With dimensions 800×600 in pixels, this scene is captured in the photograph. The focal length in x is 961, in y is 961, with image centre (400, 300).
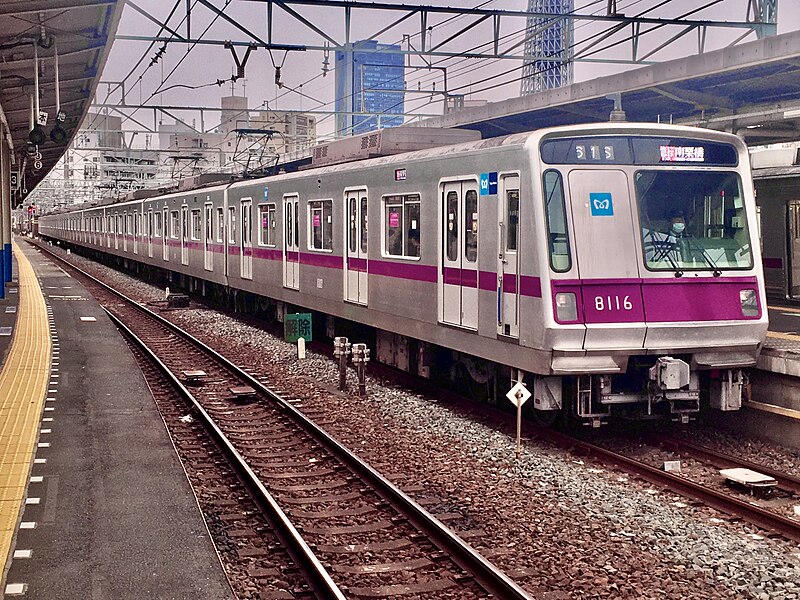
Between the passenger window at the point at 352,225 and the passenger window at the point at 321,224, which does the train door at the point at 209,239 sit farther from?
the passenger window at the point at 352,225

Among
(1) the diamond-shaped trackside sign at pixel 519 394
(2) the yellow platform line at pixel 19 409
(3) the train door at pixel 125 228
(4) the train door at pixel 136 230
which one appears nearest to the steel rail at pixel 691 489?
(1) the diamond-shaped trackside sign at pixel 519 394

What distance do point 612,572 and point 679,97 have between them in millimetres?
7186

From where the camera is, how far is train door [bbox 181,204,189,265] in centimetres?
2650

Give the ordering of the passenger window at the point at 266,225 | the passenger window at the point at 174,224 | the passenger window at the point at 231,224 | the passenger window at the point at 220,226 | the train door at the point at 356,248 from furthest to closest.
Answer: the passenger window at the point at 174,224, the passenger window at the point at 220,226, the passenger window at the point at 231,224, the passenger window at the point at 266,225, the train door at the point at 356,248

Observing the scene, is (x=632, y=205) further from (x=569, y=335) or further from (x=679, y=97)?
(x=679, y=97)

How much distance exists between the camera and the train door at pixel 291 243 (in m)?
16.4

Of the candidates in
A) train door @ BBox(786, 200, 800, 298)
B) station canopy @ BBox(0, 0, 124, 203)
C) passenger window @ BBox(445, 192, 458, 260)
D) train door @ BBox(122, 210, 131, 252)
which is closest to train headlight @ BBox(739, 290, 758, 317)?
passenger window @ BBox(445, 192, 458, 260)

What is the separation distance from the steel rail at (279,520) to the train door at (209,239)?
12.3 metres

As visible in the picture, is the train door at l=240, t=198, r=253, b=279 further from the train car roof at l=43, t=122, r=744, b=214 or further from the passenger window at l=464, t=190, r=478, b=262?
the passenger window at l=464, t=190, r=478, b=262

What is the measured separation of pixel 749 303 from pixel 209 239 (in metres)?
16.7

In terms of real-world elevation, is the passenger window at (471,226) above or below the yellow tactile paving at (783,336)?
above

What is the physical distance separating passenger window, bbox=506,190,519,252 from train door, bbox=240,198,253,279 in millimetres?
11192

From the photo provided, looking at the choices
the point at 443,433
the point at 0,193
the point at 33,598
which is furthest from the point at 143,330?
the point at 33,598

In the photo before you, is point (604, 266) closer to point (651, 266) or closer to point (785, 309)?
point (651, 266)
